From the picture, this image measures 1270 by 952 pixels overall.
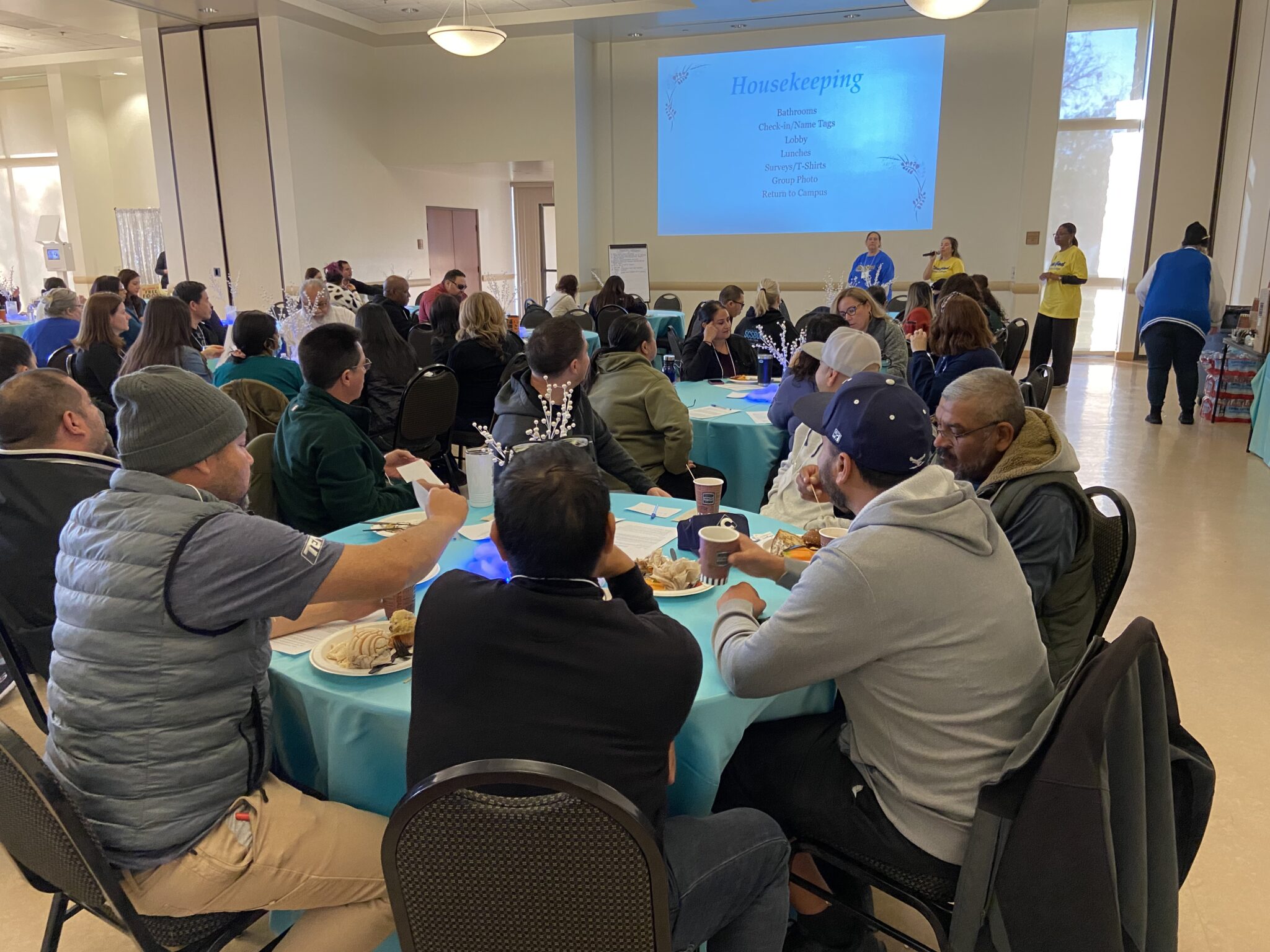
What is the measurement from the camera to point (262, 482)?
8.54ft

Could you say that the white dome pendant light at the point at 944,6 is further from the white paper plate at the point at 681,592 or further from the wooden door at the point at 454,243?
the wooden door at the point at 454,243

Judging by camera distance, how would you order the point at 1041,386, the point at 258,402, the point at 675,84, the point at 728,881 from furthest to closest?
the point at 675,84
the point at 1041,386
the point at 258,402
the point at 728,881

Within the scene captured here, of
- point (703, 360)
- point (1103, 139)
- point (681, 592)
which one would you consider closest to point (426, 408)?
point (703, 360)

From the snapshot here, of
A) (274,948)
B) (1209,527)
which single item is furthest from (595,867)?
(1209,527)

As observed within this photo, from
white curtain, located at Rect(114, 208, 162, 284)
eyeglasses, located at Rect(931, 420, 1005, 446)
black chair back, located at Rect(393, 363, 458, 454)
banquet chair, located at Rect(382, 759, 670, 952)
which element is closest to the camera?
banquet chair, located at Rect(382, 759, 670, 952)

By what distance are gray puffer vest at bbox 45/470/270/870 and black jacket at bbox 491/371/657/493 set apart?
140 cm

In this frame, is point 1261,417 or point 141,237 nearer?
point 1261,417

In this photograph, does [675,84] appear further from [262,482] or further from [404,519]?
[404,519]

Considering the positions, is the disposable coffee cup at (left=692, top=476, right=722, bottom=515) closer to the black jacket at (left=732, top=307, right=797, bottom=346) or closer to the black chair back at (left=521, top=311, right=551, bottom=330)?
the black jacket at (left=732, top=307, right=797, bottom=346)

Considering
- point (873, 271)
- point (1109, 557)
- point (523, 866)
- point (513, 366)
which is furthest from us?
point (873, 271)

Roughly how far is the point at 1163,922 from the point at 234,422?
1794 mm

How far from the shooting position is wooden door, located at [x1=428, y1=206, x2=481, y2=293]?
12.7 m

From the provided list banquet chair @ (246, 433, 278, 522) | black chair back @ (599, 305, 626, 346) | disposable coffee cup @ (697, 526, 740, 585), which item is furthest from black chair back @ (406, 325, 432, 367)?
disposable coffee cup @ (697, 526, 740, 585)

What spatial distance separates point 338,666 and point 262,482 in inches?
47.0
